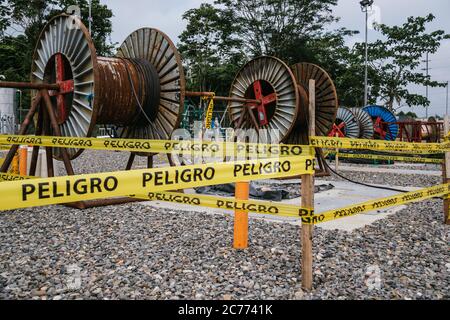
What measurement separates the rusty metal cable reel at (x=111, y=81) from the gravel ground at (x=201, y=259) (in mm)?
2020

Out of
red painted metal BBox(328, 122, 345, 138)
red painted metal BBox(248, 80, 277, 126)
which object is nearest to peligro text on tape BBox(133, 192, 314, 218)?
red painted metal BBox(248, 80, 277, 126)

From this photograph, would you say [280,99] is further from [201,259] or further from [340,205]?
[201,259]

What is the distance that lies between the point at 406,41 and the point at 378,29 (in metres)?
2.76

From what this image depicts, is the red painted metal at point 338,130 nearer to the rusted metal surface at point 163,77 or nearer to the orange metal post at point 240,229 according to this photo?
the rusted metal surface at point 163,77

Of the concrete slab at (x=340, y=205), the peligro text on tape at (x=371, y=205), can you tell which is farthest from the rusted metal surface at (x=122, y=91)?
the peligro text on tape at (x=371, y=205)

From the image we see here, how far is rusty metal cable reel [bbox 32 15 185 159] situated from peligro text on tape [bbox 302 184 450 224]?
442cm

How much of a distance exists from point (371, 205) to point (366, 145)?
2.81 feet

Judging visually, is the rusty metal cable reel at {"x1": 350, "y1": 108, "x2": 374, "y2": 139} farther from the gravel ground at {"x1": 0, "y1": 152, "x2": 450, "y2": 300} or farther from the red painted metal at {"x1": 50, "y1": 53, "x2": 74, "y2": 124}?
the red painted metal at {"x1": 50, "y1": 53, "x2": 74, "y2": 124}

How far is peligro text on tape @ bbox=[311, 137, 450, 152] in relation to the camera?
420cm

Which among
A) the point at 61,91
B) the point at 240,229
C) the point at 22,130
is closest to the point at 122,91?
the point at 61,91

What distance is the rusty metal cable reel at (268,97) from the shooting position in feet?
38.2

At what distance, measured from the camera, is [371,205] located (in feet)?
15.2
